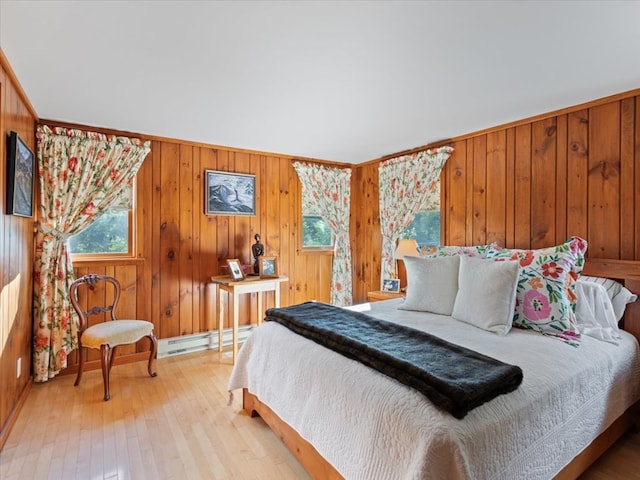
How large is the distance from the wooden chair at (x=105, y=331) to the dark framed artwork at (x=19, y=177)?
740 millimetres

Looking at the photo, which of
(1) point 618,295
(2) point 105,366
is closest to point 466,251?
(1) point 618,295

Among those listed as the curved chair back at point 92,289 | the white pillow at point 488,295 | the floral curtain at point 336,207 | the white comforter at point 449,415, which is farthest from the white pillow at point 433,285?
the curved chair back at point 92,289

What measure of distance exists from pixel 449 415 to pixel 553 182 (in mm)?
2337

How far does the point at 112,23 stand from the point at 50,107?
1504 millimetres

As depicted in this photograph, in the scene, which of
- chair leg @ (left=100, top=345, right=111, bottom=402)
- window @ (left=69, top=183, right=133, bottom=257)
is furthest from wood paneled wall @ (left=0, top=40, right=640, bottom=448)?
chair leg @ (left=100, top=345, right=111, bottom=402)

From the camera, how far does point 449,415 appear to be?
3.97ft

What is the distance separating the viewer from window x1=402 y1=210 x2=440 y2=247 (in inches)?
147

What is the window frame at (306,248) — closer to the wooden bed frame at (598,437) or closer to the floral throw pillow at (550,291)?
the wooden bed frame at (598,437)

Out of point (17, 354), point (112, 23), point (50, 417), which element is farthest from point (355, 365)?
point (17, 354)

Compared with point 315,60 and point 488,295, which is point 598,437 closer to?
point 488,295

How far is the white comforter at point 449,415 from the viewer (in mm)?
1181

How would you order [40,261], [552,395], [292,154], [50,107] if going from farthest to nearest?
[292,154], [40,261], [50,107], [552,395]

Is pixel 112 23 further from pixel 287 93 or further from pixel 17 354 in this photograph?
pixel 17 354

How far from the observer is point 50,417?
2336 millimetres
